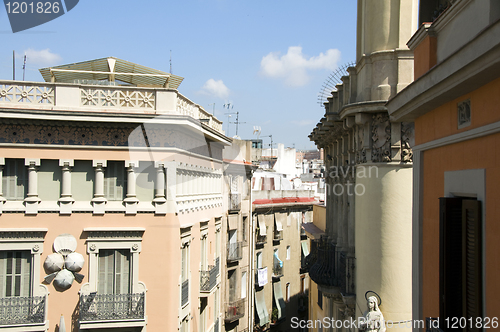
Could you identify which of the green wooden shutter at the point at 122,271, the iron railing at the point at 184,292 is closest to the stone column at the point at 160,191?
the green wooden shutter at the point at 122,271

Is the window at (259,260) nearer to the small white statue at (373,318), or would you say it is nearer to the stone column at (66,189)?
the stone column at (66,189)

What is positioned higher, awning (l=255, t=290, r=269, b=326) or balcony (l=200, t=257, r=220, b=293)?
balcony (l=200, t=257, r=220, b=293)

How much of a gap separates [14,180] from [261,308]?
25789 millimetres

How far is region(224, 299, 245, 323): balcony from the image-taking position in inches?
1058

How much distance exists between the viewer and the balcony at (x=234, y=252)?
2693 centimetres

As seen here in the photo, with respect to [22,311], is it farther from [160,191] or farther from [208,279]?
[208,279]

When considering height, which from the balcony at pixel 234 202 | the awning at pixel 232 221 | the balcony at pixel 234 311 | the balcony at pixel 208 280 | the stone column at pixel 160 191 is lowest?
the balcony at pixel 234 311

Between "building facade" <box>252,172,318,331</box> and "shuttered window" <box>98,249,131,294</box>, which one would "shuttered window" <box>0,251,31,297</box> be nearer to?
"shuttered window" <box>98,249,131,294</box>

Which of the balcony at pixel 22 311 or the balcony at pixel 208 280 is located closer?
the balcony at pixel 22 311

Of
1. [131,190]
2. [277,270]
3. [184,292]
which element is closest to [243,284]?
[277,270]

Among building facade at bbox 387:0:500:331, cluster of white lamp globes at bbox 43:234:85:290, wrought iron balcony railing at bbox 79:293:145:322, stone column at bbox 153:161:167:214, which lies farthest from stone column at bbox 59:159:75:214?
building facade at bbox 387:0:500:331

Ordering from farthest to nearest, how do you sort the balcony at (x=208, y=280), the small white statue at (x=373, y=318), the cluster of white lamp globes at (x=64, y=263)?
the balcony at (x=208, y=280), the cluster of white lamp globes at (x=64, y=263), the small white statue at (x=373, y=318)

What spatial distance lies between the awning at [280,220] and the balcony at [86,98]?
23.7 m

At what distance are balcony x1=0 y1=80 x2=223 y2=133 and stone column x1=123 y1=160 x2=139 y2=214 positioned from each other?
68.4 inches
